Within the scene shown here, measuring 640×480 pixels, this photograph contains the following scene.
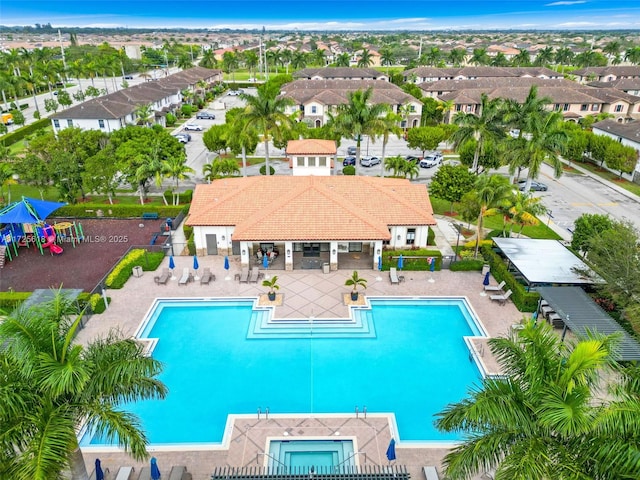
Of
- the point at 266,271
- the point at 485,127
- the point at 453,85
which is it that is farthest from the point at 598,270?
the point at 453,85

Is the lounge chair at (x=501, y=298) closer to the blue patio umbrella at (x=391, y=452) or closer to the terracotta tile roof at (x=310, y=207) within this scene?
the terracotta tile roof at (x=310, y=207)

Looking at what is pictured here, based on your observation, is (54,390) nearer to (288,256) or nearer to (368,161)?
(288,256)

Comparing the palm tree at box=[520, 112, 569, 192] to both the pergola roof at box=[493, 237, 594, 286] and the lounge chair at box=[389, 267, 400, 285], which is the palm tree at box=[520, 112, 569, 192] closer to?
the pergola roof at box=[493, 237, 594, 286]

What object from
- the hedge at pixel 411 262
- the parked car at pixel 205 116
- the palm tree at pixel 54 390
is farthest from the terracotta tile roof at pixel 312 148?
the parked car at pixel 205 116

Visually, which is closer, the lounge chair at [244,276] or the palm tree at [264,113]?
the lounge chair at [244,276]

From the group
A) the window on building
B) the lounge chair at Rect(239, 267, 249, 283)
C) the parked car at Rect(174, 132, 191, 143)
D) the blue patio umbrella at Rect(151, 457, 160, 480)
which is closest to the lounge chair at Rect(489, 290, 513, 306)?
the window on building
